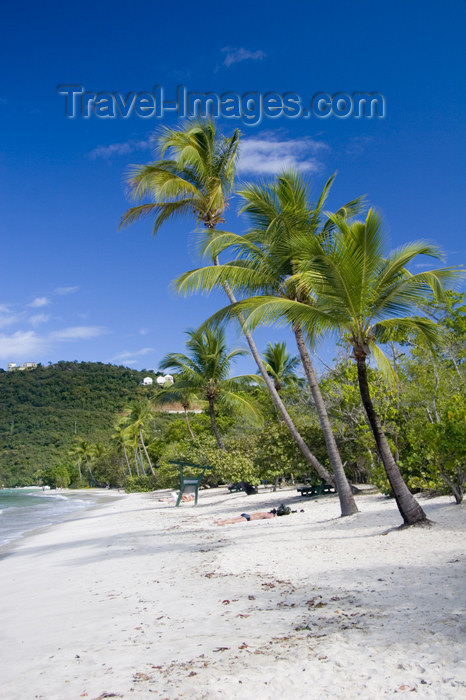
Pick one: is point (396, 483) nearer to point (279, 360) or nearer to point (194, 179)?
point (194, 179)

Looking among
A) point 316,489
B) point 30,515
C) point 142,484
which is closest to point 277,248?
point 316,489

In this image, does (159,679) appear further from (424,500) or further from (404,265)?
(424,500)

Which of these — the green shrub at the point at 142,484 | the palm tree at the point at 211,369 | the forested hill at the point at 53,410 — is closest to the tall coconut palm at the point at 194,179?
the palm tree at the point at 211,369

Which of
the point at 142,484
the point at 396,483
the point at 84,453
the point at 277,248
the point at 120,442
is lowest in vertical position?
the point at 142,484

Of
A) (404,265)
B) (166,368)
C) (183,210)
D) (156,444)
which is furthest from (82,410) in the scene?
(404,265)

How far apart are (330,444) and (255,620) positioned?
23.1 feet

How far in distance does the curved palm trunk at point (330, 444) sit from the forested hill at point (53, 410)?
82801mm

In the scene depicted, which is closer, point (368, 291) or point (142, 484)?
point (368, 291)

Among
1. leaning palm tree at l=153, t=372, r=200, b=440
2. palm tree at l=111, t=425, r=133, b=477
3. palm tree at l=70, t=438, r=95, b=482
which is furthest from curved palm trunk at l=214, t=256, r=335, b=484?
palm tree at l=70, t=438, r=95, b=482

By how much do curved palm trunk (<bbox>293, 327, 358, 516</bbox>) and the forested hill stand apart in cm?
8280

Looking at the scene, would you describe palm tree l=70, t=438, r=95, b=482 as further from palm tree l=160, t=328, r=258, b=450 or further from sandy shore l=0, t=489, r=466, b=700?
sandy shore l=0, t=489, r=466, b=700

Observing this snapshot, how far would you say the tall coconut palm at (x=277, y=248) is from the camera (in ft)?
37.3

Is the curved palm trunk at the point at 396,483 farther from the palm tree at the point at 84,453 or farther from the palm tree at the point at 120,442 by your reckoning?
the palm tree at the point at 84,453

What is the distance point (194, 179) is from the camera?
15148 mm
